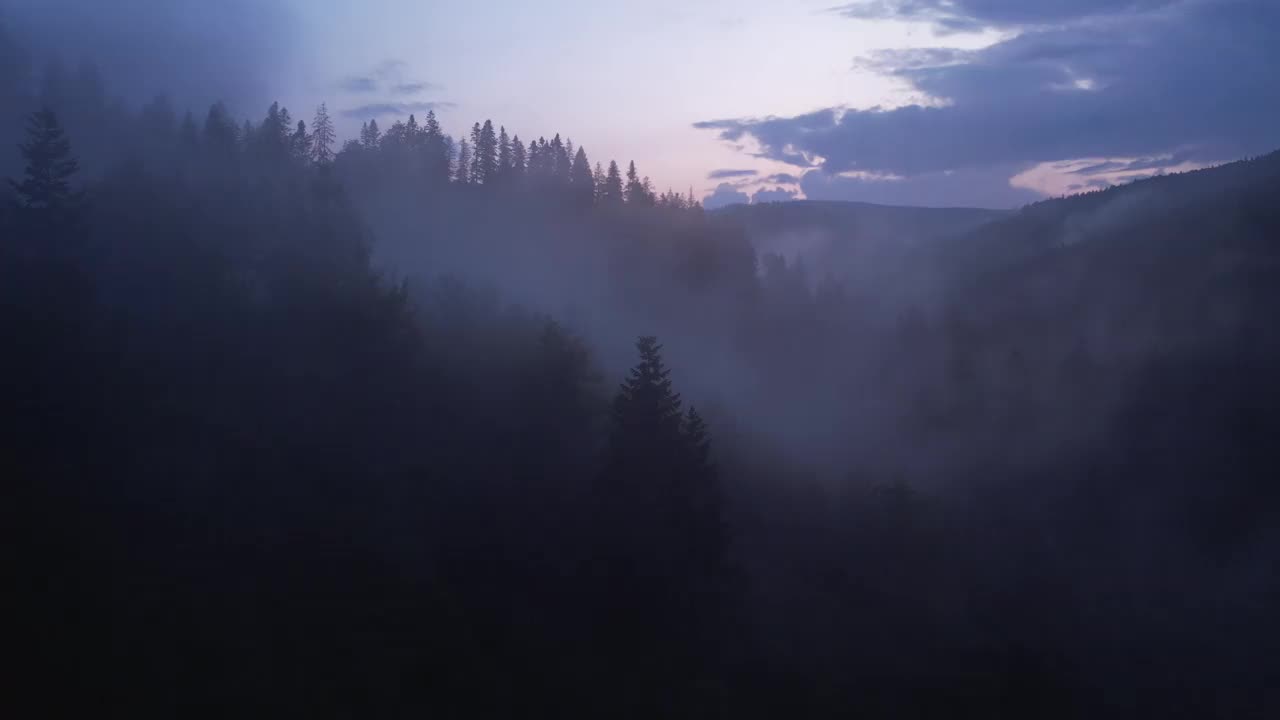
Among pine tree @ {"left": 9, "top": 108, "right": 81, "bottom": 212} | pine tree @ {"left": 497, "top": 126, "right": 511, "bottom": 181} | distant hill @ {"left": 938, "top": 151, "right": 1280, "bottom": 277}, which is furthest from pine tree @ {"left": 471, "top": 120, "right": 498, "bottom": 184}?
distant hill @ {"left": 938, "top": 151, "right": 1280, "bottom": 277}

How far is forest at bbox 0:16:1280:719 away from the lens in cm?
2434

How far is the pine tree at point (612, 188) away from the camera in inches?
3424

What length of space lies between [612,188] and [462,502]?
6124 centimetres

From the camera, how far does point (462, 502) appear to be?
32250mm

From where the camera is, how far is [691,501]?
32.3m

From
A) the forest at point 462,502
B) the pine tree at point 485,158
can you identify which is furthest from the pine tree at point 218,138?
the pine tree at point 485,158

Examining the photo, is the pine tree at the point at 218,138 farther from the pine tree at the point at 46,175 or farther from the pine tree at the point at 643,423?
the pine tree at the point at 643,423

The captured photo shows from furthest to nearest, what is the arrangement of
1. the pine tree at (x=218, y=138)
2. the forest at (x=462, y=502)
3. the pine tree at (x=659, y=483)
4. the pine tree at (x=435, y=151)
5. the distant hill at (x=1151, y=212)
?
the distant hill at (x=1151, y=212) < the pine tree at (x=435, y=151) < the pine tree at (x=218, y=138) < the pine tree at (x=659, y=483) < the forest at (x=462, y=502)

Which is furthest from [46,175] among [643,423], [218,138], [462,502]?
[643,423]

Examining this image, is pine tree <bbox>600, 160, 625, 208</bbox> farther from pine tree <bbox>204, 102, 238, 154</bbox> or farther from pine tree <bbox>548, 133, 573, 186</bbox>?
pine tree <bbox>204, 102, 238, 154</bbox>

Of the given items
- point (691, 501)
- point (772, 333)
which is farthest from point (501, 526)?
point (772, 333)

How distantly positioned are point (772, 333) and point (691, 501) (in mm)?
52190

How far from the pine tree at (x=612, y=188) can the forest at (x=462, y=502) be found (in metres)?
14.8

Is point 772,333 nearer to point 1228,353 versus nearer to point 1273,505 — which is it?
point 1273,505
